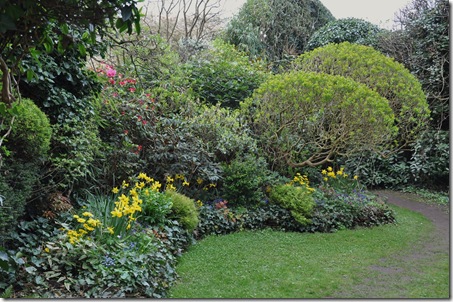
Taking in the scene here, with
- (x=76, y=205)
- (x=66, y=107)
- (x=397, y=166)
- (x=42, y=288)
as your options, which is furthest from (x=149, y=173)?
(x=397, y=166)

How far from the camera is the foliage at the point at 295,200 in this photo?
4.66m

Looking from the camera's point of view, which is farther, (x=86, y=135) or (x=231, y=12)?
(x=231, y=12)

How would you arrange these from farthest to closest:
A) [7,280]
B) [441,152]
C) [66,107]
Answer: [441,152], [66,107], [7,280]

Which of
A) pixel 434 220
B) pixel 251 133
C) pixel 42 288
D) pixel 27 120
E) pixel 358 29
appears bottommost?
pixel 434 220

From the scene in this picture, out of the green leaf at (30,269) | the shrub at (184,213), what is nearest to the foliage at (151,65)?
the shrub at (184,213)

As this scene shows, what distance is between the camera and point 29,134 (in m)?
2.68

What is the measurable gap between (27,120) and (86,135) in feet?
2.69

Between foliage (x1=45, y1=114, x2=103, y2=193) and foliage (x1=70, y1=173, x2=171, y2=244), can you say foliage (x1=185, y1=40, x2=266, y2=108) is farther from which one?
foliage (x1=45, y1=114, x2=103, y2=193)

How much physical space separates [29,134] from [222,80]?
13.9 ft

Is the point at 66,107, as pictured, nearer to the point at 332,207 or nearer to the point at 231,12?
the point at 332,207

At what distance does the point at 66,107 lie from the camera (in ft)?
11.0

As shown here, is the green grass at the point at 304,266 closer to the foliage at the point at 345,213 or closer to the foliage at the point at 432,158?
the foliage at the point at 345,213

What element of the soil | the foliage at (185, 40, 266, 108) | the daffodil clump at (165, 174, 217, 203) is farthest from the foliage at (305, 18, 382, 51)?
the daffodil clump at (165, 174, 217, 203)

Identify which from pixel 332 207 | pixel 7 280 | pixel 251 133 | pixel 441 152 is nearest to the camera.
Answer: pixel 7 280
